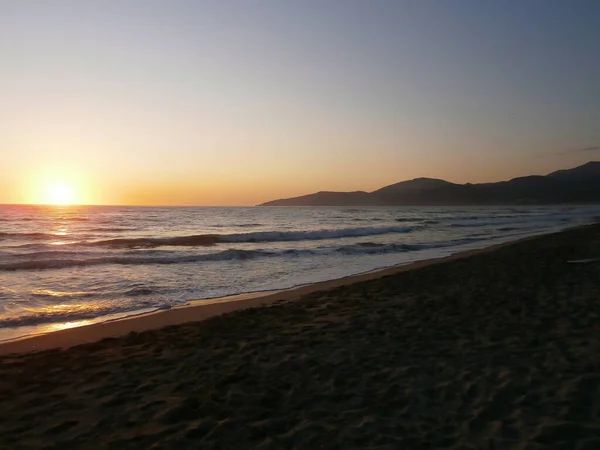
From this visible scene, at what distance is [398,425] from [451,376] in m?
1.35

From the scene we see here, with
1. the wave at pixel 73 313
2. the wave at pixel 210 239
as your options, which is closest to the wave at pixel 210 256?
the wave at pixel 210 239

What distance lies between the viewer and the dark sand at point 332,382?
13.4 feet

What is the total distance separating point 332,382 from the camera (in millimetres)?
5305

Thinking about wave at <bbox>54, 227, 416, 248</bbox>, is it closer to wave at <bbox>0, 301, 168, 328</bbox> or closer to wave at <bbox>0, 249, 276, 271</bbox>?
wave at <bbox>0, 249, 276, 271</bbox>

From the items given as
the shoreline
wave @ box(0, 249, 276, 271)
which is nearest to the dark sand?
the shoreline

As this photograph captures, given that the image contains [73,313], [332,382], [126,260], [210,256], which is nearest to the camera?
[332,382]

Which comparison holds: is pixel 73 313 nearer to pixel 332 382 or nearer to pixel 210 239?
pixel 332 382

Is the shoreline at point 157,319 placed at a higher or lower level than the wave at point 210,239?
lower

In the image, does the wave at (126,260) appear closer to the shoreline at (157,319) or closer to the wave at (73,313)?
the wave at (73,313)

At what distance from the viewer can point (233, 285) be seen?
14008 mm

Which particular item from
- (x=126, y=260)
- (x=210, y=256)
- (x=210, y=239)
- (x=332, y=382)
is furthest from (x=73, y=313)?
(x=210, y=239)

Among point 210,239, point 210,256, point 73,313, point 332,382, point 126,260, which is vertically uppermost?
point 210,239

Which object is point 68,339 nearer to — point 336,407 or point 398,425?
point 336,407

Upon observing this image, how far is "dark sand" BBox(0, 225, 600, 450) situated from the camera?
4.10 m
